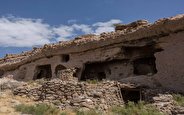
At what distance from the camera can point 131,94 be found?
19188 mm

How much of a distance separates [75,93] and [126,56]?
5876 millimetres

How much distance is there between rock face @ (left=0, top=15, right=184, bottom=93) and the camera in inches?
727

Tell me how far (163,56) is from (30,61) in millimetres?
12013

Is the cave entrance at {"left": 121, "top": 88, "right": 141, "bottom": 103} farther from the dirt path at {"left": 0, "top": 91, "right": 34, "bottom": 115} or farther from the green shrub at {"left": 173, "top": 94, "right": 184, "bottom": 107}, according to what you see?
the dirt path at {"left": 0, "top": 91, "right": 34, "bottom": 115}

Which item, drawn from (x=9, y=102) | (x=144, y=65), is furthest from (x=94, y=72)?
(x=9, y=102)

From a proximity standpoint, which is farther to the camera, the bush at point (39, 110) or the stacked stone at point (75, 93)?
the stacked stone at point (75, 93)

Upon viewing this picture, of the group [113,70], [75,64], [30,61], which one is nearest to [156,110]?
[113,70]

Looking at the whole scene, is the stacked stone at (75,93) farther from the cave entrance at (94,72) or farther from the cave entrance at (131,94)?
the cave entrance at (94,72)

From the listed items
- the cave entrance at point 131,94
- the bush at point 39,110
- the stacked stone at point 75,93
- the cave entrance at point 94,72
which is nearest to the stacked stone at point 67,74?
the cave entrance at point 94,72

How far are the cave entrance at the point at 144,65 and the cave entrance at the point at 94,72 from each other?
234cm

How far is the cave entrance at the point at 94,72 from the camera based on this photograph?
23.2 meters

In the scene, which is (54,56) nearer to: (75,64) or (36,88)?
(75,64)

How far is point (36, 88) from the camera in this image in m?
17.6

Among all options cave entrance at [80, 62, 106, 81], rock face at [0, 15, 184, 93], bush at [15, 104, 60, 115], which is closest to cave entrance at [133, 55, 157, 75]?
rock face at [0, 15, 184, 93]
